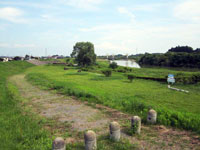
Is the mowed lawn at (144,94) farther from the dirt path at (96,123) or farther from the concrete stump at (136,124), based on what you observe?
the concrete stump at (136,124)

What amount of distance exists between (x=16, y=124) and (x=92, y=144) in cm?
437

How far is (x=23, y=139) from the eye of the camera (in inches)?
243

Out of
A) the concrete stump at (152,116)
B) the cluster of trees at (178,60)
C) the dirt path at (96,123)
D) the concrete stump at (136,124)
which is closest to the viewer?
the dirt path at (96,123)

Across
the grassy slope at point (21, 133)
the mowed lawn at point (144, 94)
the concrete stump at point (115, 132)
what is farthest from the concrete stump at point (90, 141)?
the mowed lawn at point (144, 94)

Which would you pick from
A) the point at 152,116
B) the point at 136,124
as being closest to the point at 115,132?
the point at 136,124

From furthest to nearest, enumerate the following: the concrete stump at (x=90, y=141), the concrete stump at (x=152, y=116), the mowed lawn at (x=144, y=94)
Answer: the mowed lawn at (x=144, y=94) → the concrete stump at (x=152, y=116) → the concrete stump at (x=90, y=141)

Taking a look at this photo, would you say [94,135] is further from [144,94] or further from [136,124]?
[144,94]

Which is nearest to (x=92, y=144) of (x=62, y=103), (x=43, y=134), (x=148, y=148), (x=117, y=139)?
(x=117, y=139)

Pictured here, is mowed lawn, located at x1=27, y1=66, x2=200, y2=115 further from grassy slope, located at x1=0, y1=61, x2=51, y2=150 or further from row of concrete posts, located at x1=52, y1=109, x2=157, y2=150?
grassy slope, located at x1=0, y1=61, x2=51, y2=150

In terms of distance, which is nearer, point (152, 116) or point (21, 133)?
point (21, 133)

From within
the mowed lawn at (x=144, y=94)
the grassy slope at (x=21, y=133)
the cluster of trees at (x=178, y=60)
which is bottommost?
the grassy slope at (x=21, y=133)

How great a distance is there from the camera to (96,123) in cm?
784

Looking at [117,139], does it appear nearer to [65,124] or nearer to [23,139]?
[65,124]

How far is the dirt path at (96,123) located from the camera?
5.93 meters
